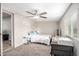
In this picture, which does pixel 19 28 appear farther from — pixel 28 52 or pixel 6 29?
pixel 28 52

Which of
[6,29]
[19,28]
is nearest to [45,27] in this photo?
[6,29]

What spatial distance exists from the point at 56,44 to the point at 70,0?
132 cm

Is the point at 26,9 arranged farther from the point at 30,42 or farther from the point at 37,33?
the point at 30,42

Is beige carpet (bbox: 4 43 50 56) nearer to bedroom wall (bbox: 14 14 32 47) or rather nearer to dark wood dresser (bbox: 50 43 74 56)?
dark wood dresser (bbox: 50 43 74 56)

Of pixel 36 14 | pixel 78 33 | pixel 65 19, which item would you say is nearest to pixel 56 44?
pixel 78 33

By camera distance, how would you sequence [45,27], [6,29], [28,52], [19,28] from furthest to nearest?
1. [19,28]
2. [45,27]
3. [6,29]
4. [28,52]

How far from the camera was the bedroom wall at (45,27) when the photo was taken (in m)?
2.84

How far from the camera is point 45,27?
291 centimetres

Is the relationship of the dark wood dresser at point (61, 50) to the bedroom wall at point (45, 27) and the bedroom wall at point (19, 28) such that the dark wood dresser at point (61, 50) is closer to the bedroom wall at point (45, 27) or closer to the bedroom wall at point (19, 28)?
the bedroom wall at point (45, 27)

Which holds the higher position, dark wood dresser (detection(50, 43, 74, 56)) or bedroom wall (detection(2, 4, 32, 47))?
bedroom wall (detection(2, 4, 32, 47))

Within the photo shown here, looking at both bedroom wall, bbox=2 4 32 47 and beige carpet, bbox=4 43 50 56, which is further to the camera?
bedroom wall, bbox=2 4 32 47

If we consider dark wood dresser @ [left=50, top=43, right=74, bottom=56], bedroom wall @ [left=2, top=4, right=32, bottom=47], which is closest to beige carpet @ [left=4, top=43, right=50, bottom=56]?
dark wood dresser @ [left=50, top=43, right=74, bottom=56]

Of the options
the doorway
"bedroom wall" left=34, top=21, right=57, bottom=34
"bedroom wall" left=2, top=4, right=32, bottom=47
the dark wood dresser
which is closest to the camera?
the dark wood dresser

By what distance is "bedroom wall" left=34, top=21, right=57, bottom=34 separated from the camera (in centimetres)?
284
